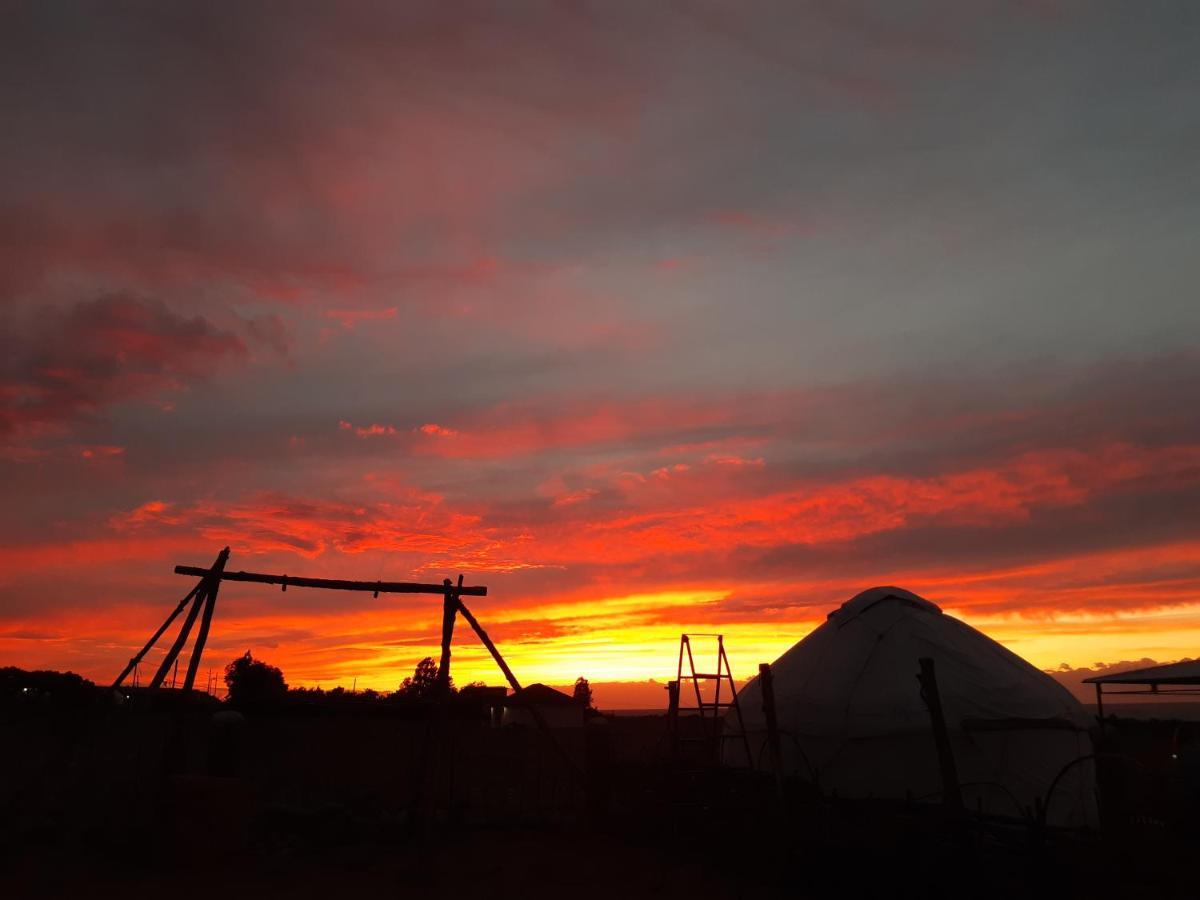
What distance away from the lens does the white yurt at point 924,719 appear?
17.4 m

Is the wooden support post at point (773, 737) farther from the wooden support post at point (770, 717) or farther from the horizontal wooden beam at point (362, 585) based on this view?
the horizontal wooden beam at point (362, 585)

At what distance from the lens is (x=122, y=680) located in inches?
574

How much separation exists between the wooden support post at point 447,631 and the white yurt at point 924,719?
793 centimetres

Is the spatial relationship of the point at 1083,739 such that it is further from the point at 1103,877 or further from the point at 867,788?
the point at 1103,877

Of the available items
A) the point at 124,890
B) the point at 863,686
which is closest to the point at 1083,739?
the point at 863,686

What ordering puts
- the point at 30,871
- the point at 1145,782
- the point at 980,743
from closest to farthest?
1. the point at 30,871
2. the point at 980,743
3. the point at 1145,782

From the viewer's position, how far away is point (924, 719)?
57.7 feet

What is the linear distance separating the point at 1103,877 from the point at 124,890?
40.2 feet

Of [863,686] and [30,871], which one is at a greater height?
[863,686]

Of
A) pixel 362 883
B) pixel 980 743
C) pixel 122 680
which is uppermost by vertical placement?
pixel 122 680

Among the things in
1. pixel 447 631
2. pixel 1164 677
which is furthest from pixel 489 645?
pixel 1164 677

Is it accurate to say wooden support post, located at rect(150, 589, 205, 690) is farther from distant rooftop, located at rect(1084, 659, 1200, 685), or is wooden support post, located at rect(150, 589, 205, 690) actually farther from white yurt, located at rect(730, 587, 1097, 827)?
distant rooftop, located at rect(1084, 659, 1200, 685)

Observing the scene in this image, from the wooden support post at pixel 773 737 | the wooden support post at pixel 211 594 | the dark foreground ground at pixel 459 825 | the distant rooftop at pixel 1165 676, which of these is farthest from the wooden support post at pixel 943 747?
the distant rooftop at pixel 1165 676

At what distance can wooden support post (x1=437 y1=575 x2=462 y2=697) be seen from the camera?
15.2 meters
